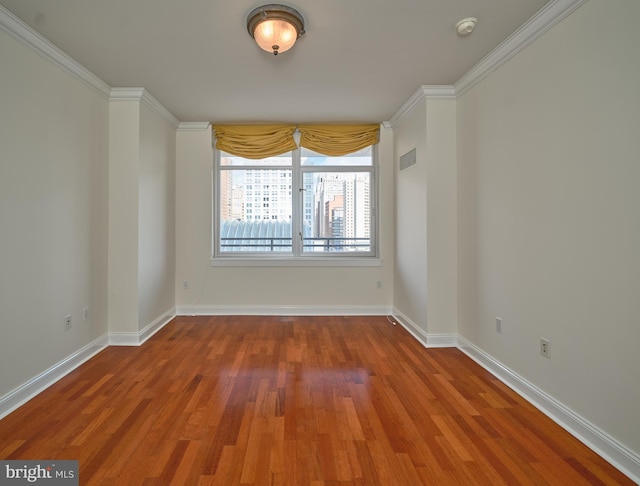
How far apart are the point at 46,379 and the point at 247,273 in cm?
234

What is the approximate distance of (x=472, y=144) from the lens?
2.95m

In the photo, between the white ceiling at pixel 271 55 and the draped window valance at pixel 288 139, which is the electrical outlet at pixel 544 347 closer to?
the white ceiling at pixel 271 55

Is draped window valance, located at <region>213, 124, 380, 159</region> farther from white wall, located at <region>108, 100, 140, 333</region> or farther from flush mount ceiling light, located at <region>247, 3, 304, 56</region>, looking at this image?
flush mount ceiling light, located at <region>247, 3, 304, 56</region>

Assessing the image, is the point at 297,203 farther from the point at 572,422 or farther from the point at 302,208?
the point at 572,422

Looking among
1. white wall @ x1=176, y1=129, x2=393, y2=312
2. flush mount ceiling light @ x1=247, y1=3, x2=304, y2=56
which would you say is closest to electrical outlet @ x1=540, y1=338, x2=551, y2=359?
white wall @ x1=176, y1=129, x2=393, y2=312

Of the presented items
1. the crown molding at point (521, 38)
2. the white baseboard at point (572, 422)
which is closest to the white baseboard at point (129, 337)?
the white baseboard at point (572, 422)

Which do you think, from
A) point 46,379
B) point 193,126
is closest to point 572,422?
point 46,379

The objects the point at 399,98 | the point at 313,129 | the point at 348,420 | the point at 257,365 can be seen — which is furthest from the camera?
the point at 313,129

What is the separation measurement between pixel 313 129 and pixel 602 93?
314 cm

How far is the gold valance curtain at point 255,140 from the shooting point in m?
4.30

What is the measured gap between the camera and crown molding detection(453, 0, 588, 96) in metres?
1.93

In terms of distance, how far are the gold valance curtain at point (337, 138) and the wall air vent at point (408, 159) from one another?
24.9 inches

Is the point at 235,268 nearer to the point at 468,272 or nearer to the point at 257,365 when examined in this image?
the point at 257,365

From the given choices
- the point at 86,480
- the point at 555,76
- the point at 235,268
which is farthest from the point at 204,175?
the point at 555,76
